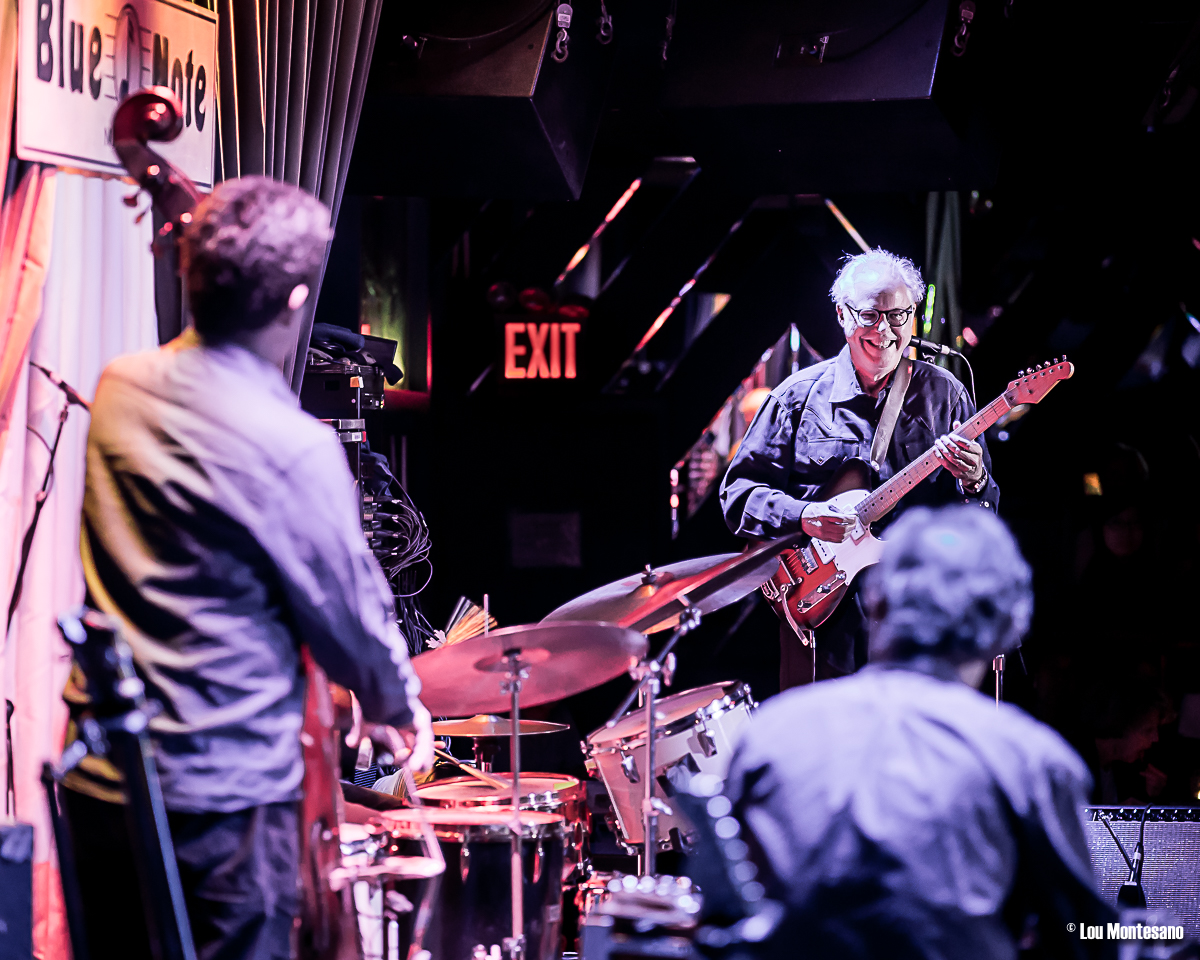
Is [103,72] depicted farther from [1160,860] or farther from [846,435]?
[1160,860]

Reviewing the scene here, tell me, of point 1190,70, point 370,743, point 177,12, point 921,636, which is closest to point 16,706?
point 370,743

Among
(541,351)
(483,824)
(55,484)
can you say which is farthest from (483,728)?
(541,351)

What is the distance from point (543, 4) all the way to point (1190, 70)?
2.29m

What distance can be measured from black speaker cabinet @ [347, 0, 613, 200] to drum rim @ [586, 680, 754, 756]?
6.67 feet

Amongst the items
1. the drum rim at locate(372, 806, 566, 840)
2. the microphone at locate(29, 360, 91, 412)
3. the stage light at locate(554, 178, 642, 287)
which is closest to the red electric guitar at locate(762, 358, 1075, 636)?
the drum rim at locate(372, 806, 566, 840)

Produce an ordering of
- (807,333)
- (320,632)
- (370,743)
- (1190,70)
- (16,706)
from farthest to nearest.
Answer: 1. (807,333)
2. (1190,70)
3. (16,706)
4. (370,743)
5. (320,632)

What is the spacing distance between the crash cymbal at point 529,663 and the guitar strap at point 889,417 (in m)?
1.24

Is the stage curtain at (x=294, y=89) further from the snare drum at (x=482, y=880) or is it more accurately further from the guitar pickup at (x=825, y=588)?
the guitar pickup at (x=825, y=588)

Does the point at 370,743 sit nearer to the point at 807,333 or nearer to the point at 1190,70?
the point at 1190,70

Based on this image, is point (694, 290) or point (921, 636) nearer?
point (921, 636)

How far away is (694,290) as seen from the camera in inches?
279

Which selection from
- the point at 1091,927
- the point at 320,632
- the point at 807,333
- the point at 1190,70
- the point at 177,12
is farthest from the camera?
the point at 807,333

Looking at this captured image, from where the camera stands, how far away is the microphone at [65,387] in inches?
110

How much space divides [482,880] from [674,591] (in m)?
0.79
